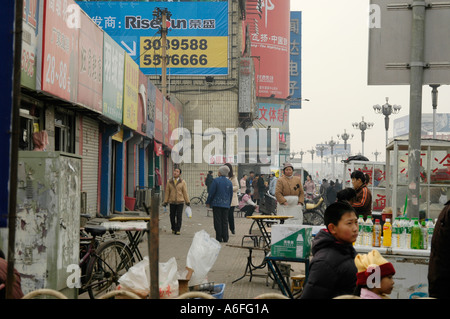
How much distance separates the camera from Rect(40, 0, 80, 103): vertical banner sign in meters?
10.5

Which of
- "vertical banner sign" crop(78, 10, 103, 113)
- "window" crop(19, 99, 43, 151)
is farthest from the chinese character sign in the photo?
"window" crop(19, 99, 43, 151)

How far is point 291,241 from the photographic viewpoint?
21.7 feet

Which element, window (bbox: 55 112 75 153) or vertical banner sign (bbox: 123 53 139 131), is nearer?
window (bbox: 55 112 75 153)

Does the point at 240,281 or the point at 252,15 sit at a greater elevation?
the point at 252,15

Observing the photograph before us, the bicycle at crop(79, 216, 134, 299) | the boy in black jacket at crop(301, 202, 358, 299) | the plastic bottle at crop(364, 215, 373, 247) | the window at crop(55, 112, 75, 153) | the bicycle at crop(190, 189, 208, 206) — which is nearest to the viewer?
the boy in black jacket at crop(301, 202, 358, 299)

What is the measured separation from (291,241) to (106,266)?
2587 millimetres

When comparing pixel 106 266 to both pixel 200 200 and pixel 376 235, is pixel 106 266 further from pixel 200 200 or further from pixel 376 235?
pixel 200 200

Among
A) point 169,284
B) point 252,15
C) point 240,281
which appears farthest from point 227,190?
point 252,15

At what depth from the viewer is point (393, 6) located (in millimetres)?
6477

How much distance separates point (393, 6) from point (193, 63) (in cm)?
3271

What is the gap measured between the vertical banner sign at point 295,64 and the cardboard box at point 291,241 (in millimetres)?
71841

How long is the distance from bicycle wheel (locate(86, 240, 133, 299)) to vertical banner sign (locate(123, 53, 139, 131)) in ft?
35.3

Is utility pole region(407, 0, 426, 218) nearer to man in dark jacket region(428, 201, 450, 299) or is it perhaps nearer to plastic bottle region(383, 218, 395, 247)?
plastic bottle region(383, 218, 395, 247)
